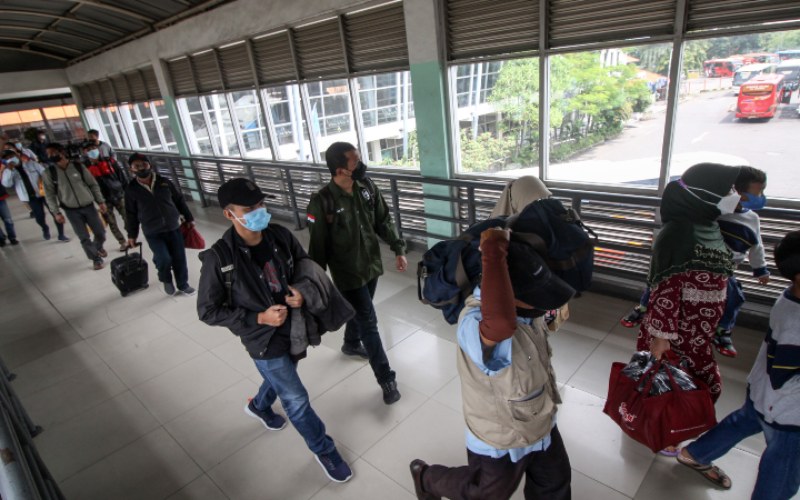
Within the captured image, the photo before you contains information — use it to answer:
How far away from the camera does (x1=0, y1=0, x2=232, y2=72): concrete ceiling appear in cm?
729

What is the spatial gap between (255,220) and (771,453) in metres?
2.30

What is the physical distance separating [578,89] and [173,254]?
14.1 feet

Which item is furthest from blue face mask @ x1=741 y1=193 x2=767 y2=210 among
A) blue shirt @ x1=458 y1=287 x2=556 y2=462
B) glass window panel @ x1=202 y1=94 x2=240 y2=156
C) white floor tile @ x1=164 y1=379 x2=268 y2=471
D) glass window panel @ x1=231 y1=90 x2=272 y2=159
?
glass window panel @ x1=202 y1=94 x2=240 y2=156

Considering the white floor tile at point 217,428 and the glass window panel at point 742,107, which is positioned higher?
the glass window panel at point 742,107

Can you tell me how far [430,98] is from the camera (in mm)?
4477

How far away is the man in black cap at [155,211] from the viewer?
4.01 meters

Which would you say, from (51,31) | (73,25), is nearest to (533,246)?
(73,25)

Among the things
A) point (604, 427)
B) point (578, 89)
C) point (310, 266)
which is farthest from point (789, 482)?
point (578, 89)

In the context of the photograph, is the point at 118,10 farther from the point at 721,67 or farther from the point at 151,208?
the point at 721,67

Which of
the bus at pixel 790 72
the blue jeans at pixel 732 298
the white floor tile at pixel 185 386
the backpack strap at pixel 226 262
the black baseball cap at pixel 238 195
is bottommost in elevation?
the white floor tile at pixel 185 386

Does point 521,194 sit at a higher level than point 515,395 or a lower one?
higher

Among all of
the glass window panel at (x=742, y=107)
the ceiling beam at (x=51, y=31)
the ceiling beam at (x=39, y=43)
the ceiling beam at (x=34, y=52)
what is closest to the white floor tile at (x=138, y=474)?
the glass window panel at (x=742, y=107)

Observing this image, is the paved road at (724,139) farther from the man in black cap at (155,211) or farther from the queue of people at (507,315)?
the man in black cap at (155,211)

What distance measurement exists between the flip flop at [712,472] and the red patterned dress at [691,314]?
1.36 feet
